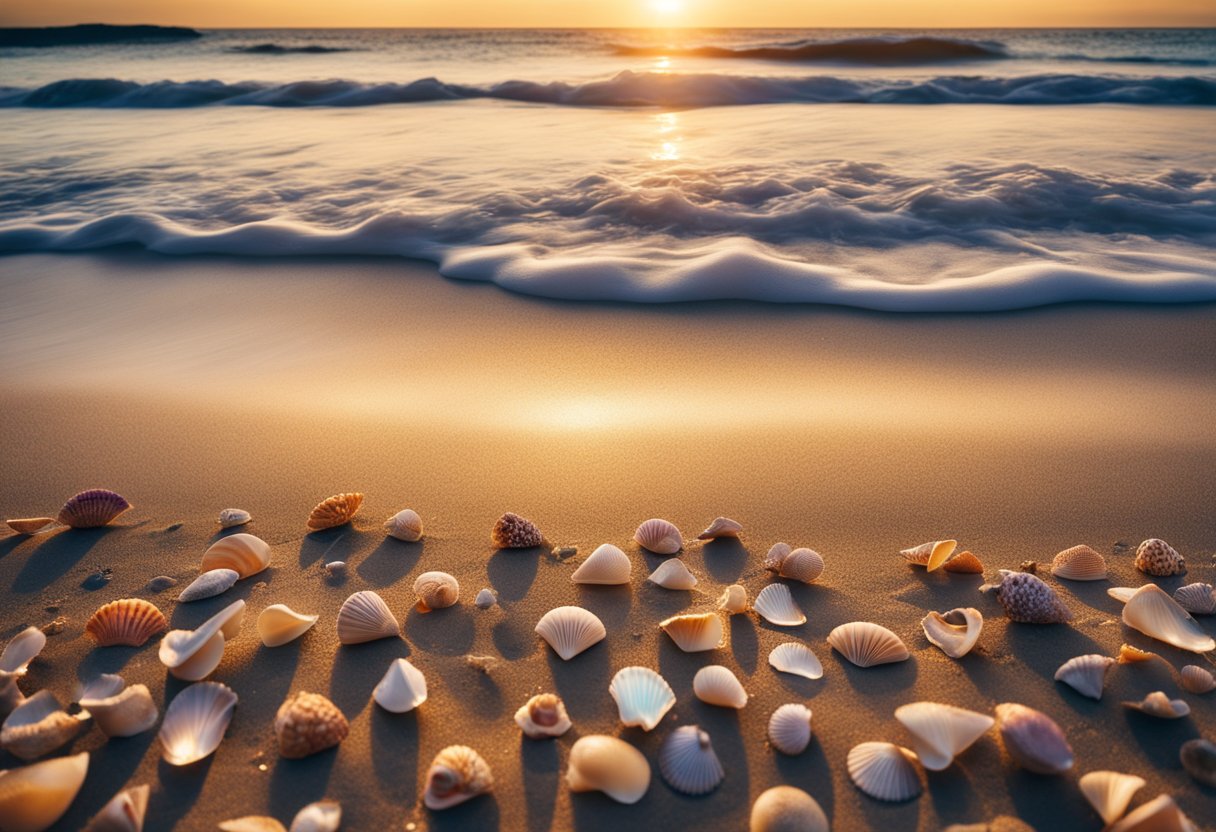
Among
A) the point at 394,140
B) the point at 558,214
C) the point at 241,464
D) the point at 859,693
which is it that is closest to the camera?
the point at 859,693

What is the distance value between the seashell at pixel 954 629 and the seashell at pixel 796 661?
25 centimetres

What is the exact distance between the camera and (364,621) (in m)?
1.51

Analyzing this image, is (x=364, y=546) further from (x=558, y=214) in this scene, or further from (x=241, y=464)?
(x=558, y=214)

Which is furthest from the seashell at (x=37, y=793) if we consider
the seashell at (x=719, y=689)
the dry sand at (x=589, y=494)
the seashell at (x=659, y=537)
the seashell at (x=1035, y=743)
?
the seashell at (x=1035, y=743)

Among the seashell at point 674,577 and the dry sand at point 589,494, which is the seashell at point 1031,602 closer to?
the dry sand at point 589,494

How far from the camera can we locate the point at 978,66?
60.6ft

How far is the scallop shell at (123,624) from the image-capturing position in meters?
1.49

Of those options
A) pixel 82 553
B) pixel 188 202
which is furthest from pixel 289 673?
pixel 188 202

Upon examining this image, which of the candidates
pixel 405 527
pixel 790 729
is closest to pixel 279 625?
pixel 405 527

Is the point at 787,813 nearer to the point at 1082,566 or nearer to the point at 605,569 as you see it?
the point at 605,569

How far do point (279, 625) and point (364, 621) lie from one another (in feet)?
0.56

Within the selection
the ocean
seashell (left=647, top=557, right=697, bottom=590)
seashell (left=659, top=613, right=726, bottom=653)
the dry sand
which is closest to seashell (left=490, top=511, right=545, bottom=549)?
the dry sand

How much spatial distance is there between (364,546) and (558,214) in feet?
11.6

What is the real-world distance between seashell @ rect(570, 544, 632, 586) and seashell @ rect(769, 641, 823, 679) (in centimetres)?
28
